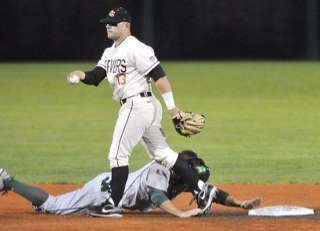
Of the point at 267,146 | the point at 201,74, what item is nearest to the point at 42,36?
the point at 201,74

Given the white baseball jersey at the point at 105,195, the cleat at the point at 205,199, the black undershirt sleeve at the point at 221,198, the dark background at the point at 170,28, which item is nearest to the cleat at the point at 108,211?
the white baseball jersey at the point at 105,195

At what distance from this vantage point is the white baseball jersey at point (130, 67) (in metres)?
7.41

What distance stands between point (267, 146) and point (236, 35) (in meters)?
18.0

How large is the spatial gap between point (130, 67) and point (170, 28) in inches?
942

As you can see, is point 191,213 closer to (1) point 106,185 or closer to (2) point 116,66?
(1) point 106,185

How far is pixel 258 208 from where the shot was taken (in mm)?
7820

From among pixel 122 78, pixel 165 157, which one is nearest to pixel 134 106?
pixel 122 78

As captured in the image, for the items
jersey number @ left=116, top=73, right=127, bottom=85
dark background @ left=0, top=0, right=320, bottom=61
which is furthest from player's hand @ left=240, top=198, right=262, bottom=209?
dark background @ left=0, top=0, right=320, bottom=61

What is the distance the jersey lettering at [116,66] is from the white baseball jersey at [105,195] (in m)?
0.80

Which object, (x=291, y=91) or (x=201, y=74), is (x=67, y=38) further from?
(x=291, y=91)

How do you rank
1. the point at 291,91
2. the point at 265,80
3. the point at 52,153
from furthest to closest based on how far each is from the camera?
the point at 265,80
the point at 291,91
the point at 52,153

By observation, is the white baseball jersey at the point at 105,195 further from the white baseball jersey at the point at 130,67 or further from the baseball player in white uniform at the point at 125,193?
the white baseball jersey at the point at 130,67

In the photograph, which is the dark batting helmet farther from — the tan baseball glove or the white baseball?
the white baseball

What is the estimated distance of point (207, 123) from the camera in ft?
53.7
